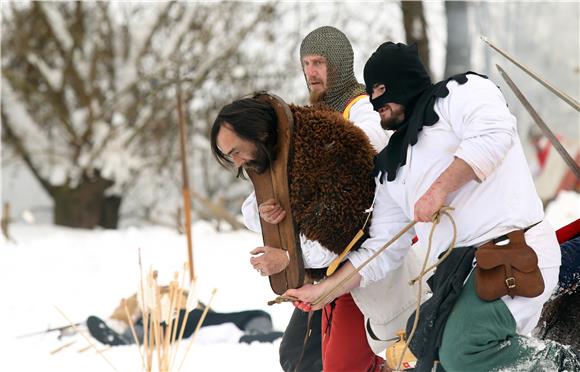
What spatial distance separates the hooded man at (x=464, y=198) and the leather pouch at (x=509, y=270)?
0.01m

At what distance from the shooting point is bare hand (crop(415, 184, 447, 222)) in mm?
2314

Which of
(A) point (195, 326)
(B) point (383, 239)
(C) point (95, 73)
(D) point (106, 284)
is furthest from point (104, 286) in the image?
(C) point (95, 73)

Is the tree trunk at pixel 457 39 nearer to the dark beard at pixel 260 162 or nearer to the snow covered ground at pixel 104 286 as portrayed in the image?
the snow covered ground at pixel 104 286

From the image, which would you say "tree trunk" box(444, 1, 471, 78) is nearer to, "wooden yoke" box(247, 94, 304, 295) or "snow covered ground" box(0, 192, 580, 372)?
"snow covered ground" box(0, 192, 580, 372)

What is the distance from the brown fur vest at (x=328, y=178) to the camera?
2.68m

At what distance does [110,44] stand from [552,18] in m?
15.9

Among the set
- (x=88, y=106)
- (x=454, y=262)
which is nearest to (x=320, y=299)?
(x=454, y=262)

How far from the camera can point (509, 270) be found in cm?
231

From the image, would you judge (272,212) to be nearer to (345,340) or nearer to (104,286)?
(345,340)

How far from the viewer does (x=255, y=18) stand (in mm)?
11750

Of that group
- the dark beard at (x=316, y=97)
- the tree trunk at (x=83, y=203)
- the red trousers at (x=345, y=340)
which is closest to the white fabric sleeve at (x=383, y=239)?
the red trousers at (x=345, y=340)

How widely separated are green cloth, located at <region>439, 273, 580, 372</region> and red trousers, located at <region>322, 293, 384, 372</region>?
0.66 meters

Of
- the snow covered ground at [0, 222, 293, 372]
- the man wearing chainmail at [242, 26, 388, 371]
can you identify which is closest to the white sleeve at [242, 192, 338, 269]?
the man wearing chainmail at [242, 26, 388, 371]

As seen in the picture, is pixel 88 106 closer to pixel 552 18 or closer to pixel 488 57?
pixel 488 57
